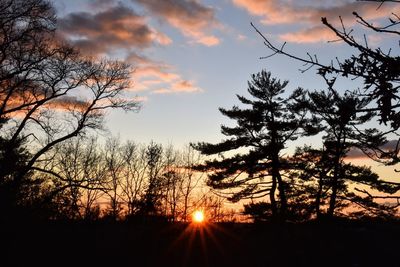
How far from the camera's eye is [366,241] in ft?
123

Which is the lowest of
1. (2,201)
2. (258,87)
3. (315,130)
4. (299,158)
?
(2,201)

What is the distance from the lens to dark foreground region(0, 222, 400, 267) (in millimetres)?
22052

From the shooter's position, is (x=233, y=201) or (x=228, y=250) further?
(x=228, y=250)

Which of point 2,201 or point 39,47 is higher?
point 39,47

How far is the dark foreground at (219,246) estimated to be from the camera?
22.1m

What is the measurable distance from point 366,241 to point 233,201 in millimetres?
19169

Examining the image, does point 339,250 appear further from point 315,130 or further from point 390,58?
point 390,58

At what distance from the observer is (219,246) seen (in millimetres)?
30656

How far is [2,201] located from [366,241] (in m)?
33.7

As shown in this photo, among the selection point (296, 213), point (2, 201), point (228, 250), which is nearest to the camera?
point (2, 201)

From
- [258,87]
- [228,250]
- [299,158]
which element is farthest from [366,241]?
[258,87]

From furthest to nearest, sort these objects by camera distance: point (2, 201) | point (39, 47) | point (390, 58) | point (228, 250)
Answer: point (228, 250) → point (39, 47) → point (2, 201) → point (390, 58)

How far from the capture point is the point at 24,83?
1556cm

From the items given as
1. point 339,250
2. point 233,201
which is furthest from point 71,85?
point 339,250
